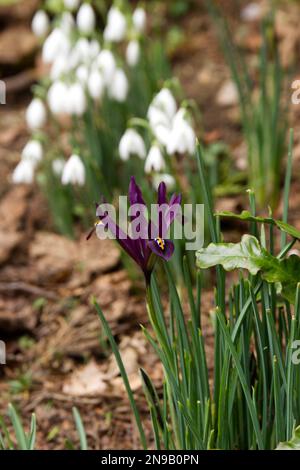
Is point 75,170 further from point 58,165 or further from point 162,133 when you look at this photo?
point 58,165

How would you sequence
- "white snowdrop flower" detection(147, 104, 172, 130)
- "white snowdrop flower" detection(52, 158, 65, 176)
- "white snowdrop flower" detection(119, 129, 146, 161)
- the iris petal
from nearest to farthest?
the iris petal
"white snowdrop flower" detection(147, 104, 172, 130)
"white snowdrop flower" detection(119, 129, 146, 161)
"white snowdrop flower" detection(52, 158, 65, 176)

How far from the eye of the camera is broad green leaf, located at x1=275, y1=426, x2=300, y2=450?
66.5 inches

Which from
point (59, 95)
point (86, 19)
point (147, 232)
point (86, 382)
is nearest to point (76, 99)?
point (59, 95)

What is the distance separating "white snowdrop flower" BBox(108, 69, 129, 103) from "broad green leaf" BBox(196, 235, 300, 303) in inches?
61.2

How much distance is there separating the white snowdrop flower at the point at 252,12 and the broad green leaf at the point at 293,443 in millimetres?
3313

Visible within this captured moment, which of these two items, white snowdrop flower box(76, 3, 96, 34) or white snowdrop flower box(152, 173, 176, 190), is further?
white snowdrop flower box(76, 3, 96, 34)

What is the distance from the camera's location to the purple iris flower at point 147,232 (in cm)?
165

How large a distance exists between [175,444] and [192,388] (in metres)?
0.38

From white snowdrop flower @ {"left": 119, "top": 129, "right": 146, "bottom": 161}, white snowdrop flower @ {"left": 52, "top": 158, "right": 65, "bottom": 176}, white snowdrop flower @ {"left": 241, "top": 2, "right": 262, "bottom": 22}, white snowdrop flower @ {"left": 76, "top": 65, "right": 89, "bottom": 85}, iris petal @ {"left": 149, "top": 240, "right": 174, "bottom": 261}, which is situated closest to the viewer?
iris petal @ {"left": 149, "top": 240, "right": 174, "bottom": 261}

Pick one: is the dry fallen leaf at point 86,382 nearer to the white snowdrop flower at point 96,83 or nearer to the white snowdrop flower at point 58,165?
the white snowdrop flower at point 58,165

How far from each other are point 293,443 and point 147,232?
1.90ft

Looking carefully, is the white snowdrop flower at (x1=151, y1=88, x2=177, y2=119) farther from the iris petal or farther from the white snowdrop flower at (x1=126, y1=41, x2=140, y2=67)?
the iris petal

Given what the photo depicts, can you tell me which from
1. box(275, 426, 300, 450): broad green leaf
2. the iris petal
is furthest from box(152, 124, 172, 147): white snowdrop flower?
box(275, 426, 300, 450): broad green leaf

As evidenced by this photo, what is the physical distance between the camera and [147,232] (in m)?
1.68
